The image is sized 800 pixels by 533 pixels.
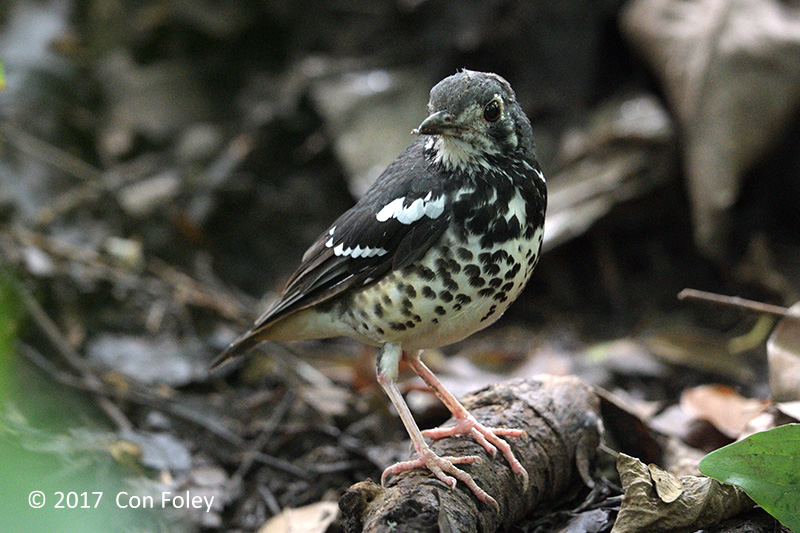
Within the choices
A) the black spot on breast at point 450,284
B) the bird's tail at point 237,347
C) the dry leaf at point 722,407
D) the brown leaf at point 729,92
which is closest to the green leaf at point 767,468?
the black spot on breast at point 450,284

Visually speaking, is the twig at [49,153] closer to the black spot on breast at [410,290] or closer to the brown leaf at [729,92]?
the black spot on breast at [410,290]

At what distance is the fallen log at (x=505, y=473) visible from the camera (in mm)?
2420

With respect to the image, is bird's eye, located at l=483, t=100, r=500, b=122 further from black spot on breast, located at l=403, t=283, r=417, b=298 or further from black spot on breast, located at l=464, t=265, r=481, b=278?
black spot on breast, located at l=403, t=283, r=417, b=298

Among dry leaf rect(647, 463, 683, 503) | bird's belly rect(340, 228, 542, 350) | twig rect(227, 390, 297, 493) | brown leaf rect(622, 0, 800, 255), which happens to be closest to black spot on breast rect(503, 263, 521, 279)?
bird's belly rect(340, 228, 542, 350)

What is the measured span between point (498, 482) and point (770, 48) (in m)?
4.16

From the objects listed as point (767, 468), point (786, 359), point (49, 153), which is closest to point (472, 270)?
point (767, 468)

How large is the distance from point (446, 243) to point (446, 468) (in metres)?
0.84

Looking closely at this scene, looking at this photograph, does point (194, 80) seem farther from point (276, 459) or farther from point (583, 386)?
point (583, 386)

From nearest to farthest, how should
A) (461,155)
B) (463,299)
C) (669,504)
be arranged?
1. (669,504)
2. (463,299)
3. (461,155)

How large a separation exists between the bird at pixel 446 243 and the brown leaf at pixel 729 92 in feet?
8.93

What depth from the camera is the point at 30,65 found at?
23.6 ft

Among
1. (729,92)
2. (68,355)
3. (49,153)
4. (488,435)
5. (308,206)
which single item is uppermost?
(49,153)

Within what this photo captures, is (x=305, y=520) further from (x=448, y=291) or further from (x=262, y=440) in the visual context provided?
(x=448, y=291)

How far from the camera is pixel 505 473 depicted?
2871 mm
